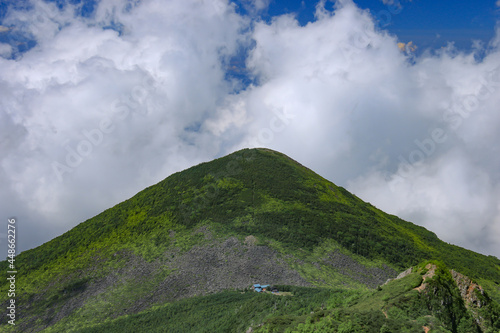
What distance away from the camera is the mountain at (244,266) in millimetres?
27781

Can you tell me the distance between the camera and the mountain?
91.1ft

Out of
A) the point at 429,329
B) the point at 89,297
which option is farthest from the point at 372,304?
the point at 89,297

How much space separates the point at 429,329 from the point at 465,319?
540 centimetres

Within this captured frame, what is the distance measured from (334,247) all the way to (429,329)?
6274 centimetres

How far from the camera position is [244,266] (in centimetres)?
7275

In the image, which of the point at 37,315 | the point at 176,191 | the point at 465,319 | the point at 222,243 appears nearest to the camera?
the point at 465,319

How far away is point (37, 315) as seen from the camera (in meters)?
69.8

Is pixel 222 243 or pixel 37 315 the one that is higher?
pixel 222 243

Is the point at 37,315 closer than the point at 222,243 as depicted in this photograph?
Yes

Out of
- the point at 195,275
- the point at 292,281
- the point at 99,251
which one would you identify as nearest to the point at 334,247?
the point at 292,281

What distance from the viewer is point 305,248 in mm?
82125

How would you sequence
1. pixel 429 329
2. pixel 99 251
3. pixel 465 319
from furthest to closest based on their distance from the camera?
pixel 99 251 < pixel 465 319 < pixel 429 329

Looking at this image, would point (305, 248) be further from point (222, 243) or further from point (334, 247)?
point (222, 243)

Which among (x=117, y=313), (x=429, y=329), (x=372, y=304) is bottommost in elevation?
(x=429, y=329)
